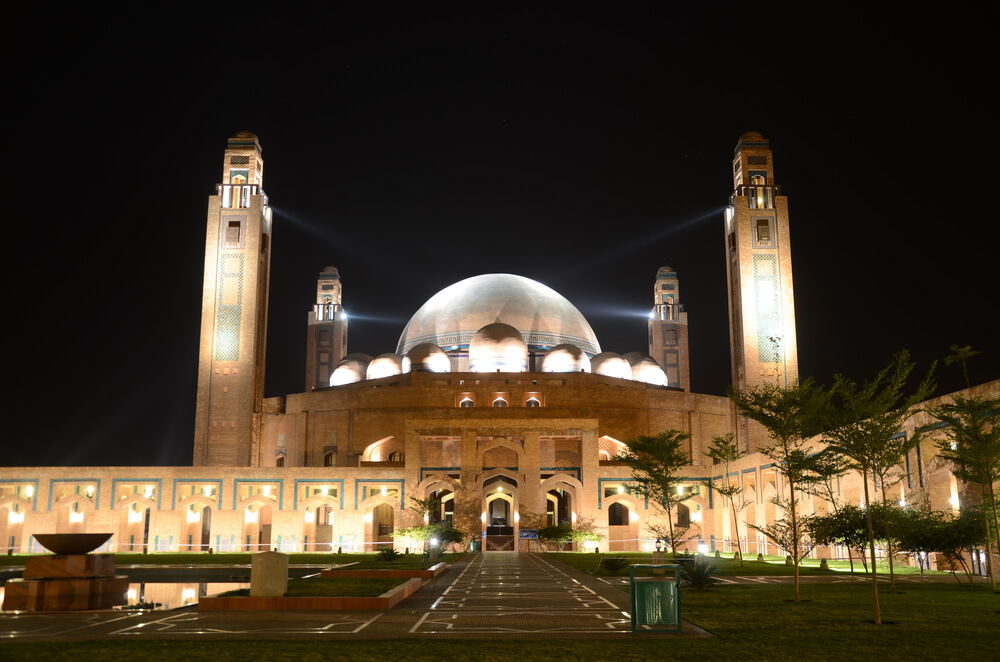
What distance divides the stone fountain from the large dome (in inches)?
1157

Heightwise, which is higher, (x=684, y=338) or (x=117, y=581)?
(x=684, y=338)

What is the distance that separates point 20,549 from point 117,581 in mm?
20848

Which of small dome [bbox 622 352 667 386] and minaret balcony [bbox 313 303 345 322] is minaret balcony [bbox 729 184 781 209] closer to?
small dome [bbox 622 352 667 386]

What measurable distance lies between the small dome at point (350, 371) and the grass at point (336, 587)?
25.7 metres

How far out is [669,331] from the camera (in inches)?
1729

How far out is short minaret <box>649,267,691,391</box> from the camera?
43.2 m

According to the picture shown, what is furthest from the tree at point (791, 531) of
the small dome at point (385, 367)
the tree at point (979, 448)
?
the small dome at point (385, 367)

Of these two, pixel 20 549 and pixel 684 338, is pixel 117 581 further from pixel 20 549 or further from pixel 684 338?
pixel 684 338

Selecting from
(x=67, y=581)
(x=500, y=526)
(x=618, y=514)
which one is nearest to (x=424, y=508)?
(x=500, y=526)

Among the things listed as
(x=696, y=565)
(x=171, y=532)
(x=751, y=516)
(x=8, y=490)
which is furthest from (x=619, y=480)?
(x=8, y=490)

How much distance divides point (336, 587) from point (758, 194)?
1090 inches

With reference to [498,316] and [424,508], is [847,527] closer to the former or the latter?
[424,508]

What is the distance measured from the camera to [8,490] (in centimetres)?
2809

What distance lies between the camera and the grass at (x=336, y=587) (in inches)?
387
